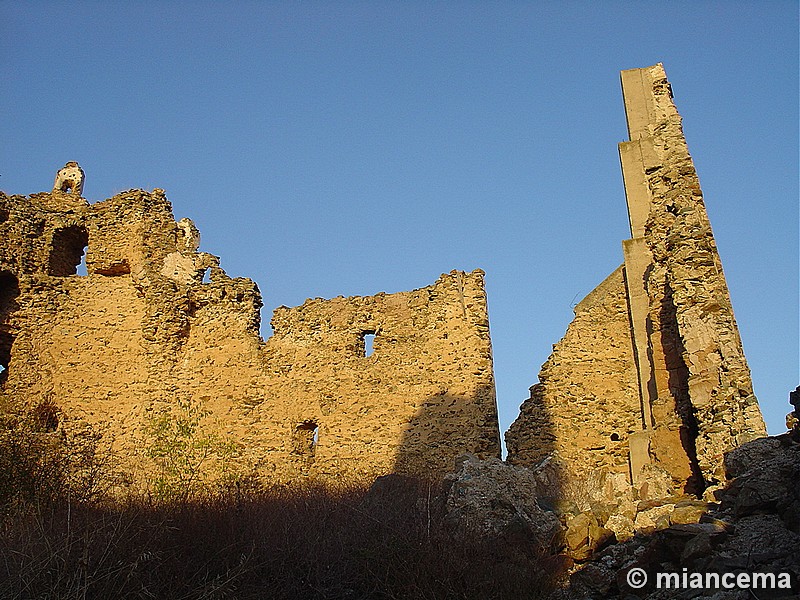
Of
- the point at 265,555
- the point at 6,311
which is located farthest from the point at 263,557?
the point at 6,311

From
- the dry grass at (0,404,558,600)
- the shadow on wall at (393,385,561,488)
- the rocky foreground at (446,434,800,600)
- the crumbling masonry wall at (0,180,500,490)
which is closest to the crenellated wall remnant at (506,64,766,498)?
the shadow on wall at (393,385,561,488)

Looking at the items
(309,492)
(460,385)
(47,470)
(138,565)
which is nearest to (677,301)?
(460,385)

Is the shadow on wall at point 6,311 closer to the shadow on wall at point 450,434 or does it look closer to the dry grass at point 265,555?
the dry grass at point 265,555

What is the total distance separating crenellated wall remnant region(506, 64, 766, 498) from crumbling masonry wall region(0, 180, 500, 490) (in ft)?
4.01

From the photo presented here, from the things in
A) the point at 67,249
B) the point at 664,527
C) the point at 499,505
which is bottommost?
the point at 664,527

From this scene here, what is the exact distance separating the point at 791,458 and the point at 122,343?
1101 centimetres

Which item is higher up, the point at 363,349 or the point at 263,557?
the point at 363,349

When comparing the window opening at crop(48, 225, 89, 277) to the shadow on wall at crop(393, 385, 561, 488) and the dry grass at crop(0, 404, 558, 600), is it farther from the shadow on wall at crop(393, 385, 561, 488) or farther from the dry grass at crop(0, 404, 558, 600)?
the shadow on wall at crop(393, 385, 561, 488)

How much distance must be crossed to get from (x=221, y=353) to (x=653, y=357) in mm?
7282

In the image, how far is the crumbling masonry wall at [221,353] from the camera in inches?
477

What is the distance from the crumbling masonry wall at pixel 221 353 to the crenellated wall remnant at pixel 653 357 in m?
1.22

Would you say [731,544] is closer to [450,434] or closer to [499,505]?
[499,505]

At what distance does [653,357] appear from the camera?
10.4 m

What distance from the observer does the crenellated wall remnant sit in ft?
28.8
